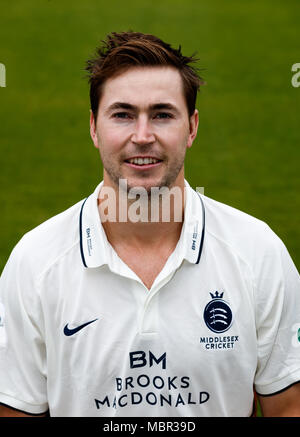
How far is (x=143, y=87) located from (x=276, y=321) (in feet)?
3.71

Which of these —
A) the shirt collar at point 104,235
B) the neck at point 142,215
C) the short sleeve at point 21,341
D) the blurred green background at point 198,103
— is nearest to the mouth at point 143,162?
the neck at point 142,215

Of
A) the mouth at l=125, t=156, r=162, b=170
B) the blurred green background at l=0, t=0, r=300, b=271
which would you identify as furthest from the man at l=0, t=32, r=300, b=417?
the blurred green background at l=0, t=0, r=300, b=271

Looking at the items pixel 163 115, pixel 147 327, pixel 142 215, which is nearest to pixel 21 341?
pixel 147 327

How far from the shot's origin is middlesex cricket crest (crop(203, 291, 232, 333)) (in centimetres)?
364

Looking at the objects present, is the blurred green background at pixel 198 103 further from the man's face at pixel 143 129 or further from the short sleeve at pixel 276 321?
the man's face at pixel 143 129

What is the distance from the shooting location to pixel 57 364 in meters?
3.66

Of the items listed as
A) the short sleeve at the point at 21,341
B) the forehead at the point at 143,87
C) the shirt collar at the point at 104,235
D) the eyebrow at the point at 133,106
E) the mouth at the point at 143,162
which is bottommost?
the short sleeve at the point at 21,341

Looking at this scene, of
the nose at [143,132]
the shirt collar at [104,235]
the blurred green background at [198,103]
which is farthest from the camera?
the blurred green background at [198,103]

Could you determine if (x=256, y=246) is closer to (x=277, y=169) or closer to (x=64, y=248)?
(x=64, y=248)

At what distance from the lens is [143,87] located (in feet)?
11.8

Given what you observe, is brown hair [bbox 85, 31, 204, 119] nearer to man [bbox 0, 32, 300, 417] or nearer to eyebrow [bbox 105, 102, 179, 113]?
man [bbox 0, 32, 300, 417]

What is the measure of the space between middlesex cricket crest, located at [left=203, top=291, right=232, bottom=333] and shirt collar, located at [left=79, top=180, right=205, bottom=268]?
0.19 m

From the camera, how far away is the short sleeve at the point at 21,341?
3.62m

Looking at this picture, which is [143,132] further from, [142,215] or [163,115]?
[142,215]
